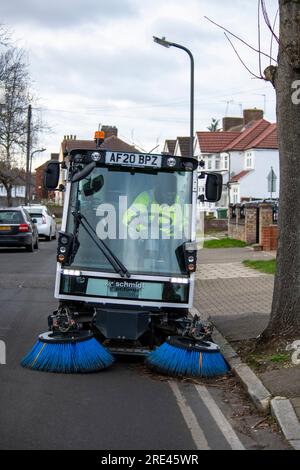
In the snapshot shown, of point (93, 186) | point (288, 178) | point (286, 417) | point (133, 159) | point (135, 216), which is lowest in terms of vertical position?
point (286, 417)

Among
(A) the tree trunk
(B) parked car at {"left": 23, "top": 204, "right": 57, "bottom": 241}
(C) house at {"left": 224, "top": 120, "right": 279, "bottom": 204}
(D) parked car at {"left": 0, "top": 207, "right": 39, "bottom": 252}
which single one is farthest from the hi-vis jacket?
(C) house at {"left": 224, "top": 120, "right": 279, "bottom": 204}

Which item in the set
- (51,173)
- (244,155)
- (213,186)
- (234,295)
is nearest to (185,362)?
(213,186)

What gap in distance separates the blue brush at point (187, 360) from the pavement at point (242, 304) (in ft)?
1.84

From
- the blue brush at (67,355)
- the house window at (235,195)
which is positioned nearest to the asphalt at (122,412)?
the blue brush at (67,355)

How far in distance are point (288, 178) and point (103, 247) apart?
234 cm

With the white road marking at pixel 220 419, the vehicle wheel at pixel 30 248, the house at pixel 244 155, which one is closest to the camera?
the white road marking at pixel 220 419

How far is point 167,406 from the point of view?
6.89m

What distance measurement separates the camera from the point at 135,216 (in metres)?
8.93

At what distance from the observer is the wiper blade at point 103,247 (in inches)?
340

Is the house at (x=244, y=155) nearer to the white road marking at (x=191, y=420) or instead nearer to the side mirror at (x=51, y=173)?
the side mirror at (x=51, y=173)

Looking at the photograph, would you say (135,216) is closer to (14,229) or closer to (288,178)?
(288,178)

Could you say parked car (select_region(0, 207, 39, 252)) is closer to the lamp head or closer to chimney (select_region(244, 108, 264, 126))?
the lamp head

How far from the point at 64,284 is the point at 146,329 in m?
1.16
